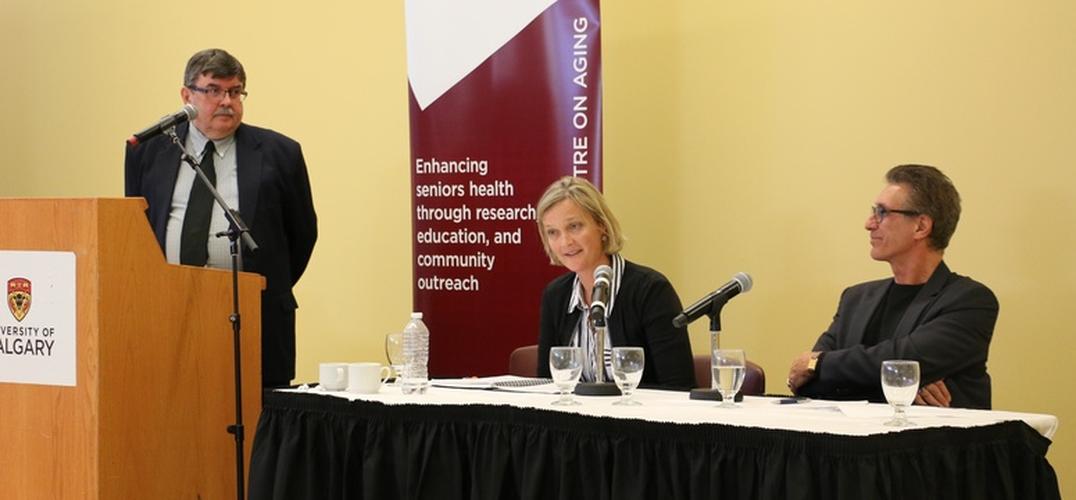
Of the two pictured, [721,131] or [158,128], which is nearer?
[158,128]

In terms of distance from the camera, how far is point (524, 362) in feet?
14.0

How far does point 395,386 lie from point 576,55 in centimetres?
150

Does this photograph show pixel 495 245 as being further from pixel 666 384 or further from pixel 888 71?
pixel 888 71

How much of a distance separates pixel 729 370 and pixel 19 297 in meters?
1.85

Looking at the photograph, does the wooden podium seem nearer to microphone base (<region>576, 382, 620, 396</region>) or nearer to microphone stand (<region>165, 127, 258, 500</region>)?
microphone stand (<region>165, 127, 258, 500</region>)

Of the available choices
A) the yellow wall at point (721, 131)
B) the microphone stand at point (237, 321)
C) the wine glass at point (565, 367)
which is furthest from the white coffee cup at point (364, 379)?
the yellow wall at point (721, 131)

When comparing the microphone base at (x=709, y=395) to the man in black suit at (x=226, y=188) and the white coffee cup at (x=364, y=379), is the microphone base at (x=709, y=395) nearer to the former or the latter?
the white coffee cup at (x=364, y=379)

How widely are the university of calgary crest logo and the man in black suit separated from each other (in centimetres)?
79

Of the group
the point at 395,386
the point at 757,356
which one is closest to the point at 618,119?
the point at 757,356

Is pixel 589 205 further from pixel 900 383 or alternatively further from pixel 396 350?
pixel 900 383

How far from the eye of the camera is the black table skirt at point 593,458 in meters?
2.59

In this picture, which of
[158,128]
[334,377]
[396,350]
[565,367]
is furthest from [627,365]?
[158,128]

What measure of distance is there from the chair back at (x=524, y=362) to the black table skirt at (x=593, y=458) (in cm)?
95

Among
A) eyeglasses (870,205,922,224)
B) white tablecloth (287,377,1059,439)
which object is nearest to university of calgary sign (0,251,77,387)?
white tablecloth (287,377,1059,439)
